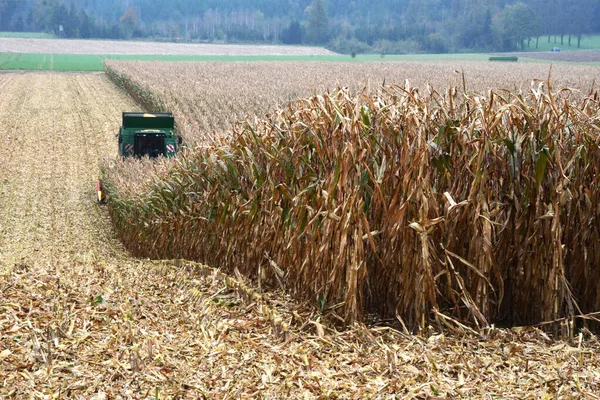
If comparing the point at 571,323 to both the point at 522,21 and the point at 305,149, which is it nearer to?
the point at 305,149

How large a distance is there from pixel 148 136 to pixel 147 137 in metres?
0.04

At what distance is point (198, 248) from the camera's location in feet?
27.7

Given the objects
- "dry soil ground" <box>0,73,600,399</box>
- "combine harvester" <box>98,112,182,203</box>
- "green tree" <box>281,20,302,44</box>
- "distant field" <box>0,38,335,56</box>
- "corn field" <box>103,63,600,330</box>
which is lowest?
"combine harvester" <box>98,112,182,203</box>

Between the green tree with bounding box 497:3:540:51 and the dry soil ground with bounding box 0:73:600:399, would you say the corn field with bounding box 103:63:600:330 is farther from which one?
the green tree with bounding box 497:3:540:51

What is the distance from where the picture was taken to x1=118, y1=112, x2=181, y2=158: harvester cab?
18.9m

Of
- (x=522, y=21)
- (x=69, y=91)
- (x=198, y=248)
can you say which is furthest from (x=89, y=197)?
(x=522, y=21)

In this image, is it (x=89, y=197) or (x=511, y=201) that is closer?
(x=511, y=201)

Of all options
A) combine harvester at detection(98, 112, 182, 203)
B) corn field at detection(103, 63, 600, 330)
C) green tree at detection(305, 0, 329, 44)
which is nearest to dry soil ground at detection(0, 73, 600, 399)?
corn field at detection(103, 63, 600, 330)

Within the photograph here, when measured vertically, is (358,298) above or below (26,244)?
above

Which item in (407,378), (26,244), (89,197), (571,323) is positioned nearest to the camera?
(407,378)

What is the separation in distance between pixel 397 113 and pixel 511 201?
93cm

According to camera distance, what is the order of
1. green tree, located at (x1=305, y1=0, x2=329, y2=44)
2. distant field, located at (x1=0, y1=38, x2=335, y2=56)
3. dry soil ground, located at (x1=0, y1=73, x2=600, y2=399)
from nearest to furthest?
dry soil ground, located at (x1=0, y1=73, x2=600, y2=399)
distant field, located at (x1=0, y1=38, x2=335, y2=56)
green tree, located at (x1=305, y1=0, x2=329, y2=44)

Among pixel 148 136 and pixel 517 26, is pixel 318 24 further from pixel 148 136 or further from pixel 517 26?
pixel 148 136

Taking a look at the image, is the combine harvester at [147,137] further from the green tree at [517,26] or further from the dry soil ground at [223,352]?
the green tree at [517,26]
